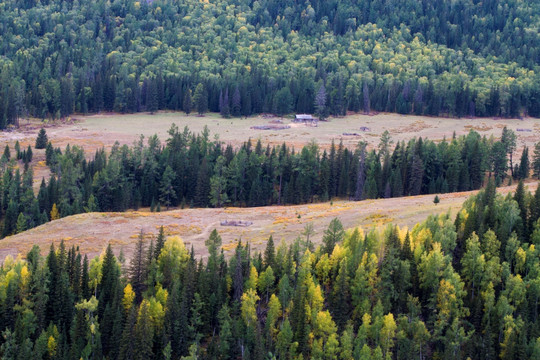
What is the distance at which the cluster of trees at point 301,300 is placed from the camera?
9075cm

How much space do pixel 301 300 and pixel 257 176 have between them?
70464 mm

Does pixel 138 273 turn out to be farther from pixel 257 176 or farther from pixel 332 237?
pixel 257 176

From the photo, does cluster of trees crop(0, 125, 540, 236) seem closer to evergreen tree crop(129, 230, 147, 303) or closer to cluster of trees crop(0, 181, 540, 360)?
evergreen tree crop(129, 230, 147, 303)

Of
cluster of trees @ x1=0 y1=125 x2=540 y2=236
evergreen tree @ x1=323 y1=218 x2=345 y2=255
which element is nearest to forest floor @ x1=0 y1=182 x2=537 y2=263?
evergreen tree @ x1=323 y1=218 x2=345 y2=255

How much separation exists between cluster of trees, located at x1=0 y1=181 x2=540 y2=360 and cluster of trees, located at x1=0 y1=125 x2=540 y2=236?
5254cm

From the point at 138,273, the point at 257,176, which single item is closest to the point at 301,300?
the point at 138,273

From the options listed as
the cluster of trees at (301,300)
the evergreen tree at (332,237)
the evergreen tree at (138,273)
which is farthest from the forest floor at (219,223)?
the evergreen tree at (138,273)

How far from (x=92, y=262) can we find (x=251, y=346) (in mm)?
24727

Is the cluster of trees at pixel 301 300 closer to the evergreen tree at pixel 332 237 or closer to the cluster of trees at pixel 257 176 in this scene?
the evergreen tree at pixel 332 237

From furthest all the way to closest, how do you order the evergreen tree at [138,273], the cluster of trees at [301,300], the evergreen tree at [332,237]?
1. the evergreen tree at [332,237]
2. the evergreen tree at [138,273]
3. the cluster of trees at [301,300]

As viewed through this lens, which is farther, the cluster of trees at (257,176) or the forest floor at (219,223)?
the cluster of trees at (257,176)

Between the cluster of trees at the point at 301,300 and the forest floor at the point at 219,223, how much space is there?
13.0 m

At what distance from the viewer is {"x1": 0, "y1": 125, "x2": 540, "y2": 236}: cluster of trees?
514ft

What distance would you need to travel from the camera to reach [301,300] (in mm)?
93750
